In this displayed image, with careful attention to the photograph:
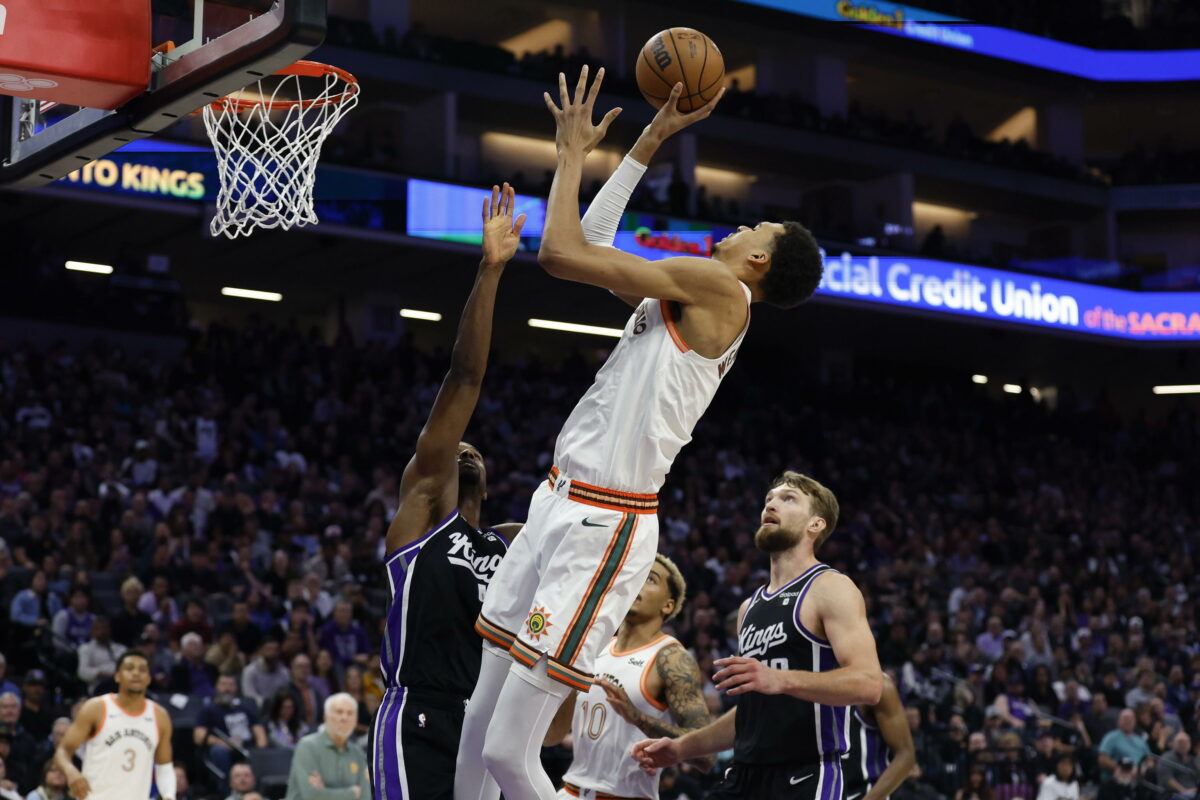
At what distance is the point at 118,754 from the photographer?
9031 millimetres

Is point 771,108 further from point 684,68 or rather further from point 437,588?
point 437,588

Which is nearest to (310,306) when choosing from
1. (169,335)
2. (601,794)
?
(169,335)

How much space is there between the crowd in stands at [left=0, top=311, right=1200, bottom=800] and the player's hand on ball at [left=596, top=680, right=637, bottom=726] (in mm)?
4644

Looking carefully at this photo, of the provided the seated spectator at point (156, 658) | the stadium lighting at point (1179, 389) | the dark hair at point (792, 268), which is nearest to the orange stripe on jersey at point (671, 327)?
the dark hair at point (792, 268)

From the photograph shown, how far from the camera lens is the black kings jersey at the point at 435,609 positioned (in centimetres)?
510

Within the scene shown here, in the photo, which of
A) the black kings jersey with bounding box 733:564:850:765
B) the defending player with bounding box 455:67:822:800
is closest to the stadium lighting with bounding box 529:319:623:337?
the black kings jersey with bounding box 733:564:850:765

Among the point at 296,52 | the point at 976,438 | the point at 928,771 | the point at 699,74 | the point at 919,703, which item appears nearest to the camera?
the point at 296,52

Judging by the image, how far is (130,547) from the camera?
46.4 ft

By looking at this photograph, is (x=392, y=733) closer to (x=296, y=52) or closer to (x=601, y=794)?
(x=601, y=794)

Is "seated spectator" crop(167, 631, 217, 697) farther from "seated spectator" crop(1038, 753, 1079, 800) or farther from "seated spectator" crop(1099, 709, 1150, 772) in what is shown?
"seated spectator" crop(1099, 709, 1150, 772)

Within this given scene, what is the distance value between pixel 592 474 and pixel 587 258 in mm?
671

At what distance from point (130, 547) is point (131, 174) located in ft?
22.7

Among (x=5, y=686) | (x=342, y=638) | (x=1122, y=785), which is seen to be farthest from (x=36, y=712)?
(x=1122, y=785)

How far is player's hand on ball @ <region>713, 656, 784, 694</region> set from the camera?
4.95 metres
